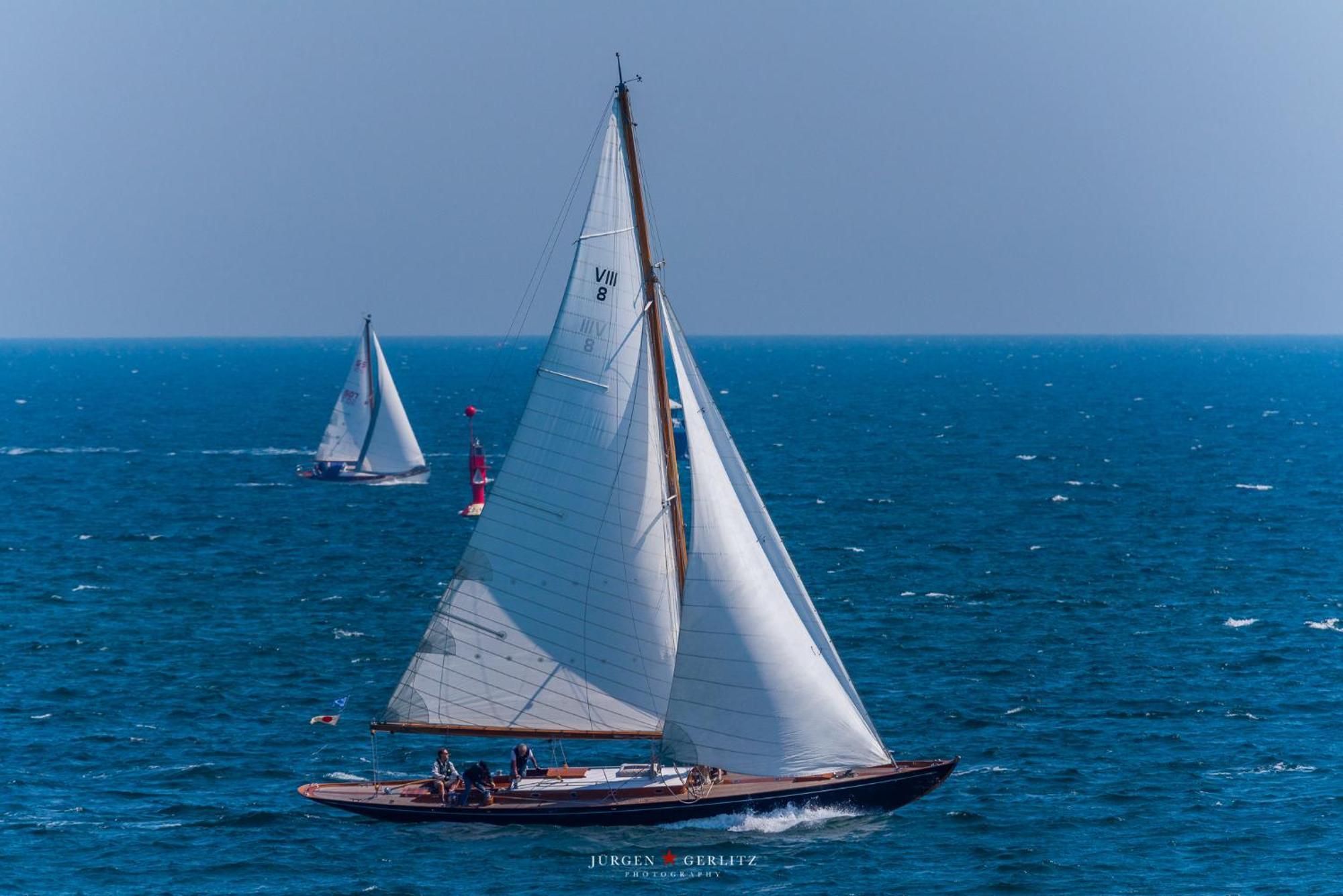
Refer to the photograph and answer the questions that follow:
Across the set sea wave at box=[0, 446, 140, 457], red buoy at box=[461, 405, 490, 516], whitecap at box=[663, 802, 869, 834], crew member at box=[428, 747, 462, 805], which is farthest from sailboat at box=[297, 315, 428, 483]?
whitecap at box=[663, 802, 869, 834]

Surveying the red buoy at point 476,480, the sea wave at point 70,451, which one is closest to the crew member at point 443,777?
the red buoy at point 476,480

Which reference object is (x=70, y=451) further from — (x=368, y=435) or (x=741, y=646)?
(x=741, y=646)

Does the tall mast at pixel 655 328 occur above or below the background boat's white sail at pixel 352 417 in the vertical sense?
above

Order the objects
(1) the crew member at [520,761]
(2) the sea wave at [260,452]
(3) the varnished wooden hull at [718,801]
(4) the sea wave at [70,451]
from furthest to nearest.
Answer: (4) the sea wave at [70,451] → (2) the sea wave at [260,452] → (1) the crew member at [520,761] → (3) the varnished wooden hull at [718,801]

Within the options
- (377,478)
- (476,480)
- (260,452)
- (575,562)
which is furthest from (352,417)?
(575,562)

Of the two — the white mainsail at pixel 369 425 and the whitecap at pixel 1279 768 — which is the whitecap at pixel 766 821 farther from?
the white mainsail at pixel 369 425

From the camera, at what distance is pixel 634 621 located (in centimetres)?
3619

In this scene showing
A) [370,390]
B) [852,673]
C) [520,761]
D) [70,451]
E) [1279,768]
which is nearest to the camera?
[520,761]

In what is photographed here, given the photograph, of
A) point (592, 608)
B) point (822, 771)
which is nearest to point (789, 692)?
point (822, 771)

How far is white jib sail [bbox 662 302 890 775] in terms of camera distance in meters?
35.7

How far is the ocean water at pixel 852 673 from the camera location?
3684cm

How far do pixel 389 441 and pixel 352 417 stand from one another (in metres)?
3.36

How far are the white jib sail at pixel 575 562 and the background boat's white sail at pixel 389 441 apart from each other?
76.9 metres

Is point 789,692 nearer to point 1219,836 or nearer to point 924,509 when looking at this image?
point 1219,836
